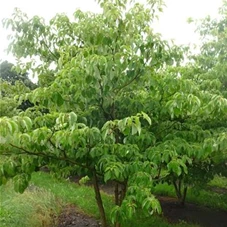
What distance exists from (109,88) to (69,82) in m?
0.44

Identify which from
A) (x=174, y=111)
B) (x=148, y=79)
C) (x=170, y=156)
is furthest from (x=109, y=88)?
(x=170, y=156)

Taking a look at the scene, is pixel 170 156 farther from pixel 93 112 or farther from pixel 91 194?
pixel 91 194

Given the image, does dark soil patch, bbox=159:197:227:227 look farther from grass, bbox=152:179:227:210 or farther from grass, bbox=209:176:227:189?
grass, bbox=209:176:227:189

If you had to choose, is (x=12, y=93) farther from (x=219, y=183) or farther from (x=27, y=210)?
(x=219, y=183)

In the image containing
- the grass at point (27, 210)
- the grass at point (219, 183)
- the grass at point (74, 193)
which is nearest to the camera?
the grass at point (27, 210)

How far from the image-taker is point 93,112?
13.3 feet

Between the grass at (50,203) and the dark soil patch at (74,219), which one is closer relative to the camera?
the grass at (50,203)

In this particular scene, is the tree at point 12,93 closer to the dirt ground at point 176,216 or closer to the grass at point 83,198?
the grass at point 83,198

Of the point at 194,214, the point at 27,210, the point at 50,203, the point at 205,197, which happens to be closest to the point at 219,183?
the point at 205,197

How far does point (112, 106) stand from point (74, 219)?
2992 mm

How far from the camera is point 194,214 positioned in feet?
25.6

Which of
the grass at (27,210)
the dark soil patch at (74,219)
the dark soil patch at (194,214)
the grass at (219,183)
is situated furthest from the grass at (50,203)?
the grass at (219,183)

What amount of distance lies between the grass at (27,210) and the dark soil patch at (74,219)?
0.17 metres

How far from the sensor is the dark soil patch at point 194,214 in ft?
24.3
